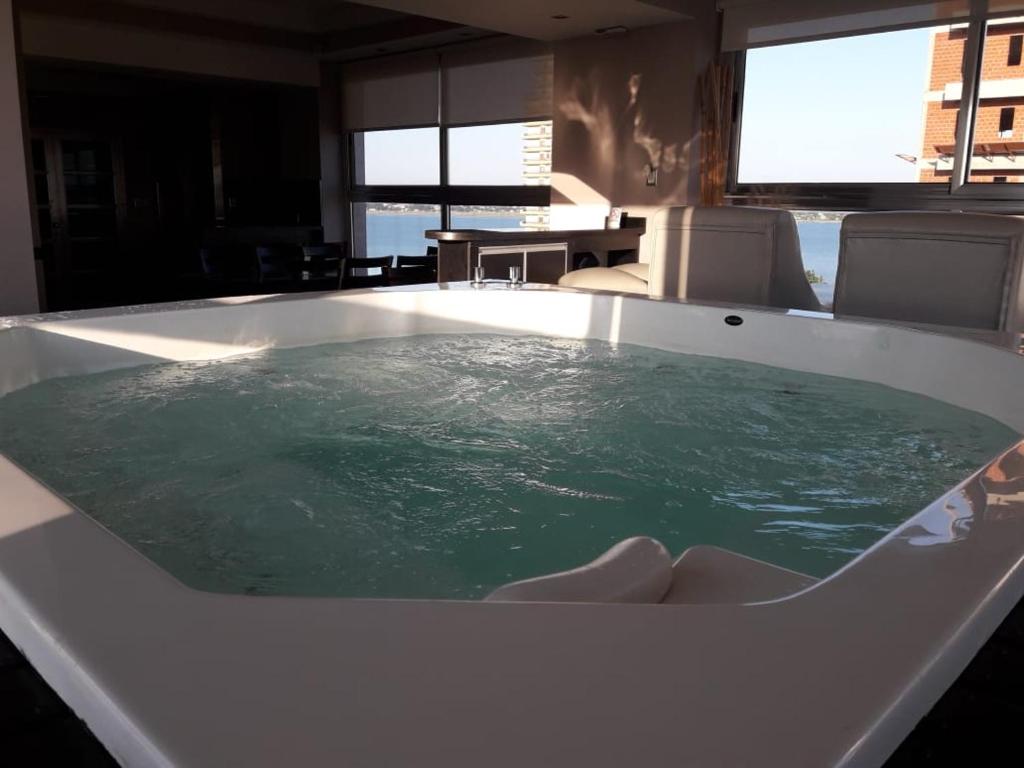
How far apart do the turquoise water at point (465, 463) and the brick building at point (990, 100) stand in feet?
9.94

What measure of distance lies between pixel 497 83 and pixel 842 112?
2.77 m

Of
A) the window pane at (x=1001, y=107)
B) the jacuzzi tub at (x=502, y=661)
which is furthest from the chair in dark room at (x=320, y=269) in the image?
the jacuzzi tub at (x=502, y=661)

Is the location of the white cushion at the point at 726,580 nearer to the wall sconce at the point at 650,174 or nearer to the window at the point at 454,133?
the wall sconce at the point at 650,174

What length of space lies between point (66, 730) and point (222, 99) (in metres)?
9.17

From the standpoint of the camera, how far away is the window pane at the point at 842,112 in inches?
203

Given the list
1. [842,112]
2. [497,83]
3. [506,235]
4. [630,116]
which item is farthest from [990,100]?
[497,83]

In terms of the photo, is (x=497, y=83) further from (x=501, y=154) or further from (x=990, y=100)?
(x=990, y=100)

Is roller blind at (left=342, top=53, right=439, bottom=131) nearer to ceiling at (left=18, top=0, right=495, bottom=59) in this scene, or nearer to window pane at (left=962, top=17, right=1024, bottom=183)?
ceiling at (left=18, top=0, right=495, bottom=59)

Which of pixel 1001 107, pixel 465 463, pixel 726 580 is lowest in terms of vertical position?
pixel 465 463

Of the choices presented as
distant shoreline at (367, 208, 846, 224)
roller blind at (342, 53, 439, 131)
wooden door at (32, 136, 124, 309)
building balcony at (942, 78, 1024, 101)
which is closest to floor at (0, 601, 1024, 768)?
distant shoreline at (367, 208, 846, 224)

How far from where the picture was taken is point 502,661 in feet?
1.90

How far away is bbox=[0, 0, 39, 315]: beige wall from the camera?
11.5 ft

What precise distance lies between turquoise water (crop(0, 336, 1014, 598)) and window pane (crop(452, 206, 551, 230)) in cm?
457

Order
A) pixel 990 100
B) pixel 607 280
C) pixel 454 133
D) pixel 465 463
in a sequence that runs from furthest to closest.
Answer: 1. pixel 454 133
2. pixel 990 100
3. pixel 607 280
4. pixel 465 463
